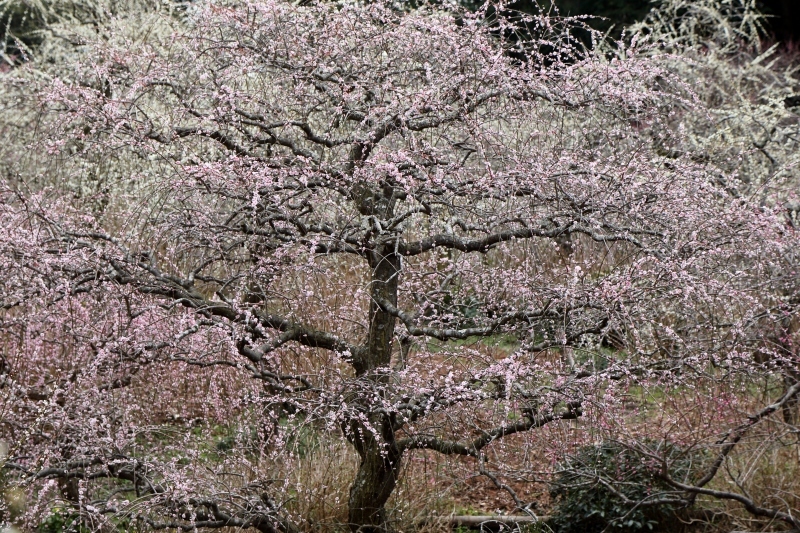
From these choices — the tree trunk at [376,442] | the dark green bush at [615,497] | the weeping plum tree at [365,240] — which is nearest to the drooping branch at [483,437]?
the weeping plum tree at [365,240]

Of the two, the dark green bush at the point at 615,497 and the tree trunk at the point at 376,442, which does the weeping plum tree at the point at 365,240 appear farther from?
the dark green bush at the point at 615,497

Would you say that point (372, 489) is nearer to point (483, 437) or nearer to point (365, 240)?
point (483, 437)

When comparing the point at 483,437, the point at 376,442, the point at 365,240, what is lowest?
the point at 376,442

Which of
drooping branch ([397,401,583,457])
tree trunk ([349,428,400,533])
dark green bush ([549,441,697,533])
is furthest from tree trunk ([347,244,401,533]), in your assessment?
dark green bush ([549,441,697,533])

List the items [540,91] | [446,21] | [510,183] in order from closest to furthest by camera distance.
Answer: [510,183]
[540,91]
[446,21]

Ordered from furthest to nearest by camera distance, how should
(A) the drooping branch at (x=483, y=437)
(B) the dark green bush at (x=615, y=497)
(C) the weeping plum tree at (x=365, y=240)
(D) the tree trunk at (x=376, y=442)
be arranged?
(B) the dark green bush at (x=615, y=497) < (D) the tree trunk at (x=376, y=442) < (A) the drooping branch at (x=483, y=437) < (C) the weeping plum tree at (x=365, y=240)

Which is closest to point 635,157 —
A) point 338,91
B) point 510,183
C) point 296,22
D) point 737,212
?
point 737,212

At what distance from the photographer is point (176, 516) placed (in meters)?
3.49

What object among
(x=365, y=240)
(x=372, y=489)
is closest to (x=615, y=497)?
(x=372, y=489)

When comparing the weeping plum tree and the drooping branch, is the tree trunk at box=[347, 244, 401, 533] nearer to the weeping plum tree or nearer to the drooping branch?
the weeping plum tree

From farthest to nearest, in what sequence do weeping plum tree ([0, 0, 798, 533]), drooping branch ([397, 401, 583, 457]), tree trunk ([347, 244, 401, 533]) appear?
tree trunk ([347, 244, 401, 533]), drooping branch ([397, 401, 583, 457]), weeping plum tree ([0, 0, 798, 533])

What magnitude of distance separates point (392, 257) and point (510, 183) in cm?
77

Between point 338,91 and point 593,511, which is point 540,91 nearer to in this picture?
point 338,91

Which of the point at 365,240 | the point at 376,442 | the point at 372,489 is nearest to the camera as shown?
the point at 365,240
